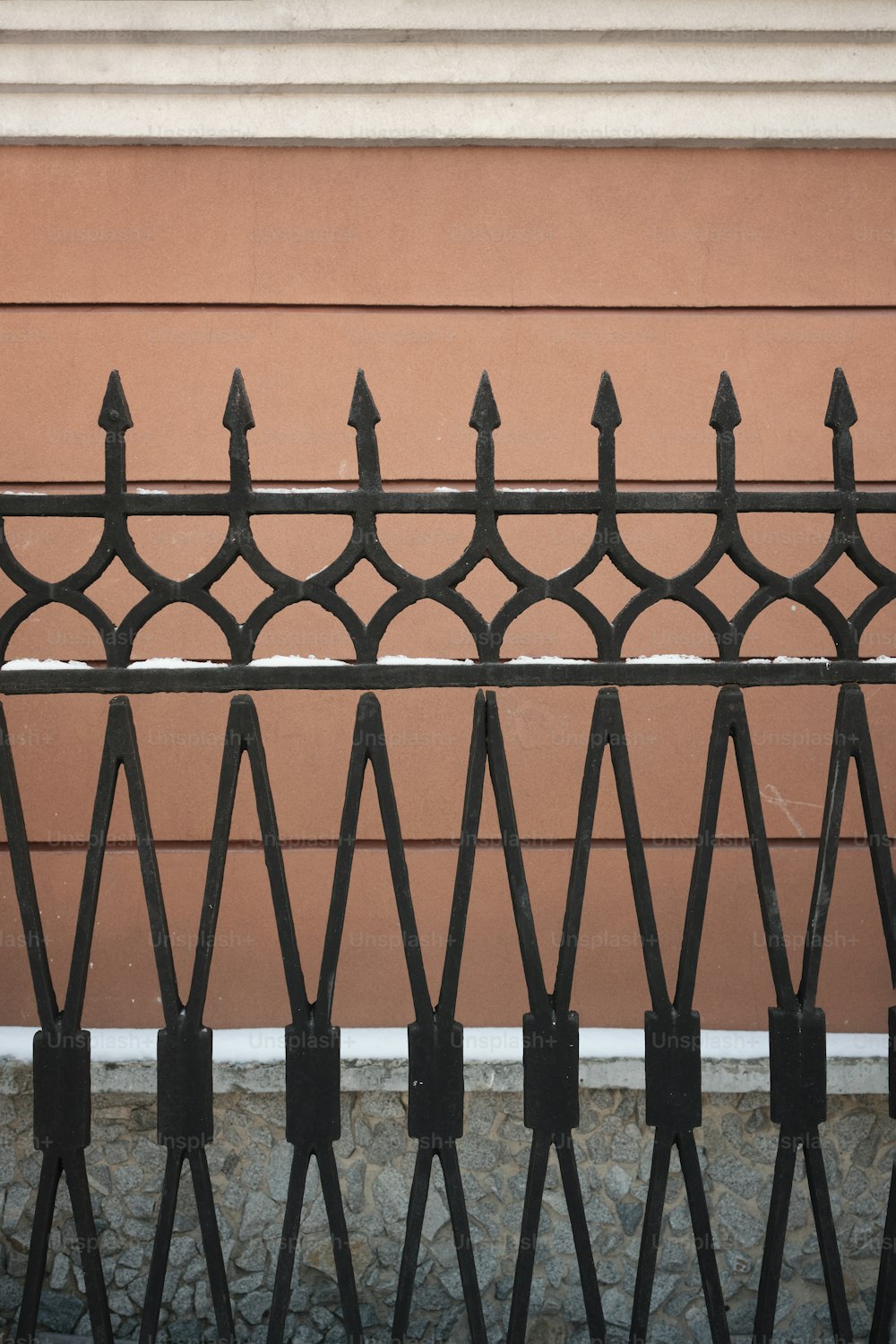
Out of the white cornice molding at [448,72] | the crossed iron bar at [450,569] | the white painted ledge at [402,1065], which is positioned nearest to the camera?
the crossed iron bar at [450,569]

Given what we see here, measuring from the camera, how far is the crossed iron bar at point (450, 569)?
1.37 meters

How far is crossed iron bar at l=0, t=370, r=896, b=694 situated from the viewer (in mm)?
1368

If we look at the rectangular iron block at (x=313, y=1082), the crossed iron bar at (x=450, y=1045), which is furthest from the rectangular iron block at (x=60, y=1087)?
the rectangular iron block at (x=313, y=1082)

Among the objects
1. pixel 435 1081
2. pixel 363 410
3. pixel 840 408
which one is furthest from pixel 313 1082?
pixel 840 408

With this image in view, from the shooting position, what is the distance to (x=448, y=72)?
2775 millimetres

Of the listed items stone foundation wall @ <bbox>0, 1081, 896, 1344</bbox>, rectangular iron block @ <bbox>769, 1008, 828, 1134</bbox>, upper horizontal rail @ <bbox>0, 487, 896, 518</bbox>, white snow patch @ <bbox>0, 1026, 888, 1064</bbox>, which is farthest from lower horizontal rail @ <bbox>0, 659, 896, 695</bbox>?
stone foundation wall @ <bbox>0, 1081, 896, 1344</bbox>

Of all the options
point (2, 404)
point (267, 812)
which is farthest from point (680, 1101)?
point (2, 404)

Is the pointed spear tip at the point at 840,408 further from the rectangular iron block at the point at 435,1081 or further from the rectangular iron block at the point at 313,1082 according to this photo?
the rectangular iron block at the point at 313,1082

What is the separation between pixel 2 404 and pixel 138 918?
154 centimetres

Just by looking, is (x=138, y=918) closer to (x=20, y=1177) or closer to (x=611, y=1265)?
(x=20, y=1177)

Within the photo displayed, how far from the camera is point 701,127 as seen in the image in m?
2.83

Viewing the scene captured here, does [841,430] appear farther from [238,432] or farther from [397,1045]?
[397,1045]

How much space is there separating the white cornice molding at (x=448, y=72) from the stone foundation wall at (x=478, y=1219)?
274cm

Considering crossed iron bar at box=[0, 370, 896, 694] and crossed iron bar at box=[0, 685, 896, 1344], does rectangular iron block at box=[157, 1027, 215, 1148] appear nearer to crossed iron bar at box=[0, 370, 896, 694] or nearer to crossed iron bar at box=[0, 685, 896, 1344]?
crossed iron bar at box=[0, 685, 896, 1344]
